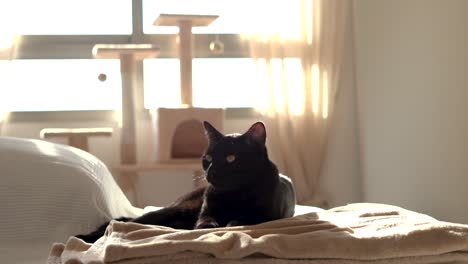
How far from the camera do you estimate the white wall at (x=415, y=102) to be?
8.27ft

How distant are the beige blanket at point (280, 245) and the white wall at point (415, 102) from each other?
5.23ft

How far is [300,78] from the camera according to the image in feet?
10.8

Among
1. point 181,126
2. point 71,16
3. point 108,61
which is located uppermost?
point 71,16

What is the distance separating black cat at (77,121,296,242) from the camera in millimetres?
1259

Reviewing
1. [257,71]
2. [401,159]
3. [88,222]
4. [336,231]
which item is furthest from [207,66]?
[336,231]

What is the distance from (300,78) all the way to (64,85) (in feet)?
3.82

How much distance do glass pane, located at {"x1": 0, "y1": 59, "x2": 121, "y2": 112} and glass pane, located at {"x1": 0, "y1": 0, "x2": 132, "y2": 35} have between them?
→ 0.50ft

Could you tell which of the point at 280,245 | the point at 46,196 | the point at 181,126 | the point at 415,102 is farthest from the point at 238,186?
the point at 415,102

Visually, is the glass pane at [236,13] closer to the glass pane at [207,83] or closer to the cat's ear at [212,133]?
the glass pane at [207,83]

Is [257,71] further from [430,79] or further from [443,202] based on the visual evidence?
[443,202]

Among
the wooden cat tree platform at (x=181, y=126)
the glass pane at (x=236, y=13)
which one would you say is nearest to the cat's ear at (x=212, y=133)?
the wooden cat tree platform at (x=181, y=126)

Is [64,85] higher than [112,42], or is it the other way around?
[112,42]

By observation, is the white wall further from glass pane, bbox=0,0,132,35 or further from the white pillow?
the white pillow

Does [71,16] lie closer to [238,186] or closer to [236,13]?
[236,13]
